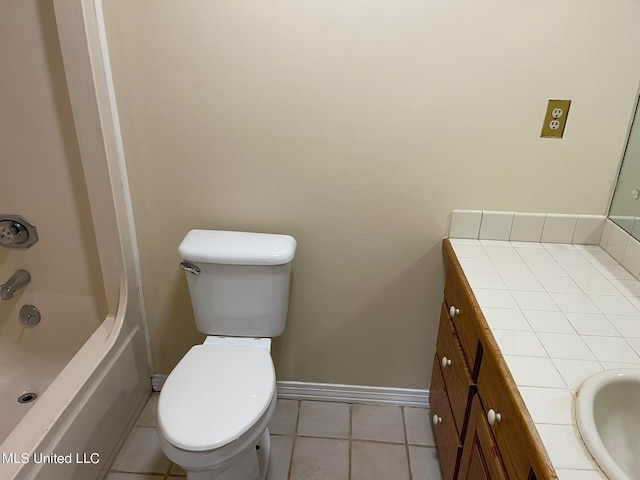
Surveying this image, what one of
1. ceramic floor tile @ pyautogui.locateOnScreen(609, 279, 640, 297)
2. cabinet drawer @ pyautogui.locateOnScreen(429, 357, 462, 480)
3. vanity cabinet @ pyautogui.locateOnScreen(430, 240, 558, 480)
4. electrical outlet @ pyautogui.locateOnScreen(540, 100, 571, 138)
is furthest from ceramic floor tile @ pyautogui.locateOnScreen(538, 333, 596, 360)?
electrical outlet @ pyautogui.locateOnScreen(540, 100, 571, 138)

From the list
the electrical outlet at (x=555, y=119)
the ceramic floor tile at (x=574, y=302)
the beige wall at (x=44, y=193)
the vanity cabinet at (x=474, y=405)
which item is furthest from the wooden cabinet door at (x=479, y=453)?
the beige wall at (x=44, y=193)

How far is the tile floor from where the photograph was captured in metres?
1.66

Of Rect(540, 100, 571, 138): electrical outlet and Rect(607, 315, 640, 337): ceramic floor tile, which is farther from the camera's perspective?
Rect(540, 100, 571, 138): electrical outlet

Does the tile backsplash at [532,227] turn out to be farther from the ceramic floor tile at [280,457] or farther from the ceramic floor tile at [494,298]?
the ceramic floor tile at [280,457]

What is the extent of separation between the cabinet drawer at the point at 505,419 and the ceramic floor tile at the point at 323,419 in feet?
2.79

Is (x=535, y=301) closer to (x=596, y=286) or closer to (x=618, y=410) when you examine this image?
(x=596, y=286)

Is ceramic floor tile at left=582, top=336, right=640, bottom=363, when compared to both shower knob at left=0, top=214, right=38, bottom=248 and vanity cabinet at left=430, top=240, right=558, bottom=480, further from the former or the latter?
shower knob at left=0, top=214, right=38, bottom=248

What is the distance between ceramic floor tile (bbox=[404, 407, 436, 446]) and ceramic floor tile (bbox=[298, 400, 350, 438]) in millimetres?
254

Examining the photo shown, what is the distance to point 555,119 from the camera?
1.48m

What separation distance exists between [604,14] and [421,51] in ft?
1.79

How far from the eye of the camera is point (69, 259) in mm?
1761

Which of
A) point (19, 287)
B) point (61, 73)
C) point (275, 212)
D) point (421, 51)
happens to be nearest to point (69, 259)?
point (19, 287)

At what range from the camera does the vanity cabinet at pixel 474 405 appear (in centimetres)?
88

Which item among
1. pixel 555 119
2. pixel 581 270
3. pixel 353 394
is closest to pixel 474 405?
pixel 581 270
